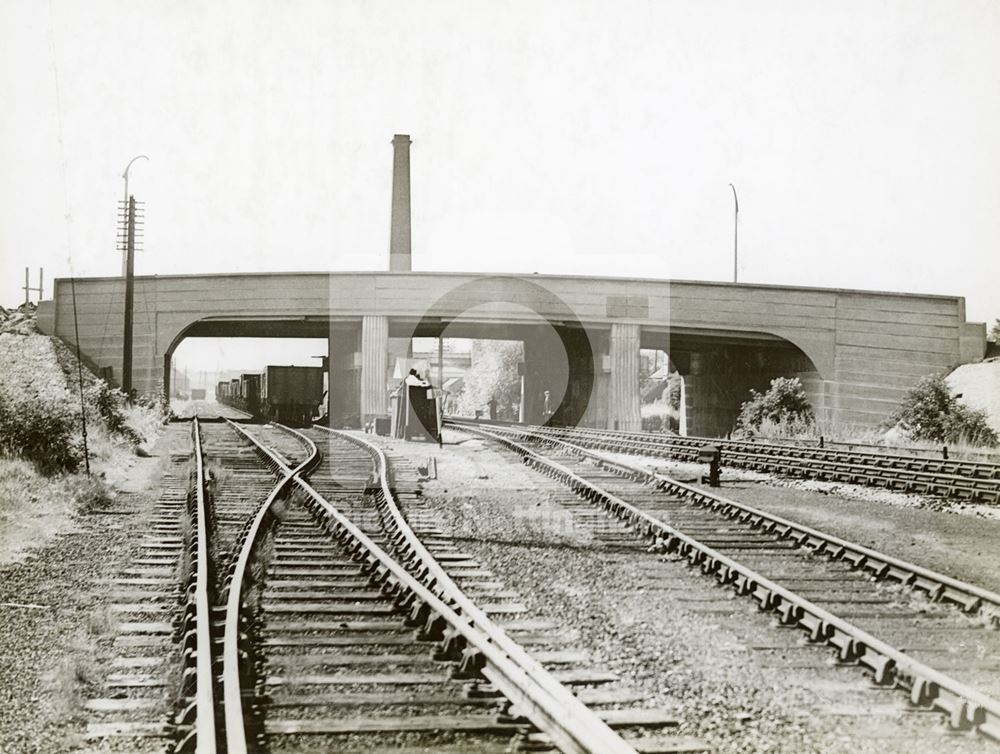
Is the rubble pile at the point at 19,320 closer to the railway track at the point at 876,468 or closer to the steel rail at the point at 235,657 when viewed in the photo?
the railway track at the point at 876,468

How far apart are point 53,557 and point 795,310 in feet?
103

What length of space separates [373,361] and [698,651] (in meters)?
30.6

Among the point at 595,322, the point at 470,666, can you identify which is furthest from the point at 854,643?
the point at 595,322

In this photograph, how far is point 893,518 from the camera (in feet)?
39.3

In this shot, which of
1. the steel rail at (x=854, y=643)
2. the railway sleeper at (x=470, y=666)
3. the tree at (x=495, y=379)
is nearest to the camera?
the steel rail at (x=854, y=643)

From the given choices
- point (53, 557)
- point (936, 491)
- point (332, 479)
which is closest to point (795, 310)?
point (936, 491)

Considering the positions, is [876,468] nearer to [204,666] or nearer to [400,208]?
[204,666]

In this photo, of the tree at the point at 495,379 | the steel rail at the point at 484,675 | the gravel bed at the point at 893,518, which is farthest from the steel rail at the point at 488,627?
the tree at the point at 495,379

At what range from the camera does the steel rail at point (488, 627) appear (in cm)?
388

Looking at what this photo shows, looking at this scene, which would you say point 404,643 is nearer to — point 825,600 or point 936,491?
point 825,600

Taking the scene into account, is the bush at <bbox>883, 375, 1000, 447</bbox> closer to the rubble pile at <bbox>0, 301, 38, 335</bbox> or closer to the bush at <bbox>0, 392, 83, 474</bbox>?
the bush at <bbox>0, 392, 83, 474</bbox>

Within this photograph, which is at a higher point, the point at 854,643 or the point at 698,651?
the point at 854,643

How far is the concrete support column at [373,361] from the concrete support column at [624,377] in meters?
9.24

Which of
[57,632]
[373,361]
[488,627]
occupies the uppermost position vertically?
[373,361]
